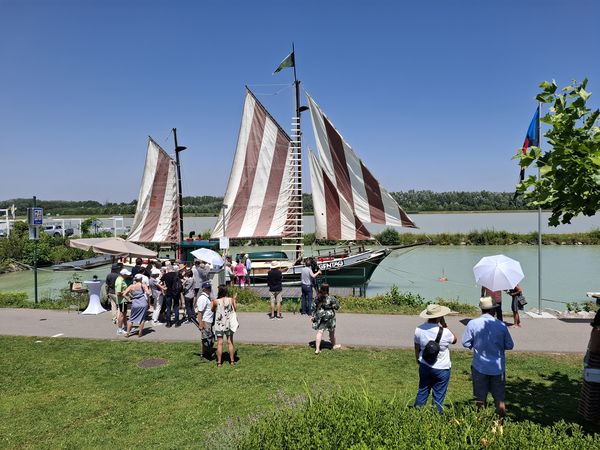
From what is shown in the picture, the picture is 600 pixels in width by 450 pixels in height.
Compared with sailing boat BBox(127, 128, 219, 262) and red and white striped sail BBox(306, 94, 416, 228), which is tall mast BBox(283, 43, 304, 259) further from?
sailing boat BBox(127, 128, 219, 262)

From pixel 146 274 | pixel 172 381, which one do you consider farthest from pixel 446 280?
pixel 172 381

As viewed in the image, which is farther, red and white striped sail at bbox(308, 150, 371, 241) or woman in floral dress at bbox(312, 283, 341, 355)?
red and white striped sail at bbox(308, 150, 371, 241)

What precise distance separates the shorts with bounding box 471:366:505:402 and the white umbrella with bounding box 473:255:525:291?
75.3 inches

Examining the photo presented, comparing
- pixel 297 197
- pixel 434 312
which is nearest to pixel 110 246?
pixel 297 197

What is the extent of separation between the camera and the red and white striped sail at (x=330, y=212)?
21.3 m

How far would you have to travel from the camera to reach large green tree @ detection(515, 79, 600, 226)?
4.10 m

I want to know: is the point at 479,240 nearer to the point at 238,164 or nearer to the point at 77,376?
the point at 238,164

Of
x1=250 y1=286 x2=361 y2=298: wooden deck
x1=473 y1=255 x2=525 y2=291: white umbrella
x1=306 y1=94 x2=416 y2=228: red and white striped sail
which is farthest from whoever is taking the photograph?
x1=306 y1=94 x2=416 y2=228: red and white striped sail

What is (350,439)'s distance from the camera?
3.33 metres

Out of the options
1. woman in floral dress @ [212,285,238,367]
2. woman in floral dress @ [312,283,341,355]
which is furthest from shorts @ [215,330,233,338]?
woman in floral dress @ [312,283,341,355]

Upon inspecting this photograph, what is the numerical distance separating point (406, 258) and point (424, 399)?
30.7m

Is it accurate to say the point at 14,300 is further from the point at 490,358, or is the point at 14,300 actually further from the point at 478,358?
the point at 490,358

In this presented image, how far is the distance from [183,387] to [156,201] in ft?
77.1

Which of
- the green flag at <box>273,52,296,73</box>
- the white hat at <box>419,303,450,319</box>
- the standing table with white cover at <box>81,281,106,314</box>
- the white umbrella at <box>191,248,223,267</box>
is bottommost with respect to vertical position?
the standing table with white cover at <box>81,281,106,314</box>
